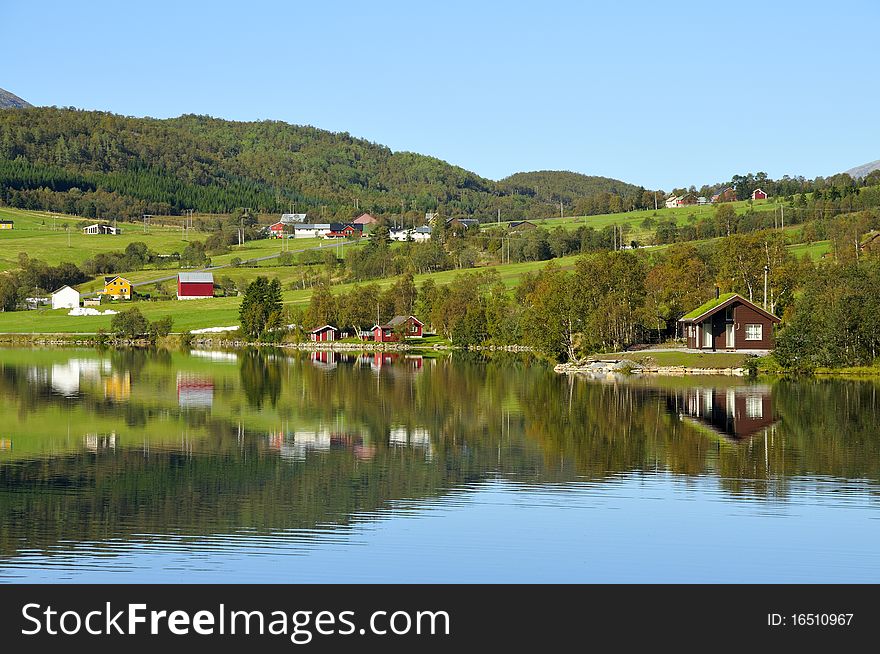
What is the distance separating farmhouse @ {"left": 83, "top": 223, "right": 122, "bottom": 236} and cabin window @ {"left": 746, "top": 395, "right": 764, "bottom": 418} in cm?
15882

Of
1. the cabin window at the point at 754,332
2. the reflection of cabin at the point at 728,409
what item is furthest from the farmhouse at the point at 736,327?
the reflection of cabin at the point at 728,409

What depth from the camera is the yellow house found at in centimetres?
13900

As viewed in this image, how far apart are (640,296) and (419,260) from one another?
69.8 metres

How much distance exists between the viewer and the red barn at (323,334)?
4370 inches

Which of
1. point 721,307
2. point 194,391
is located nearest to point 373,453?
point 194,391

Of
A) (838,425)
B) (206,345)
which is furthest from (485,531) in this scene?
(206,345)

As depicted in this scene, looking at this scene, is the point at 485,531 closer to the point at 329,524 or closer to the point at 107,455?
the point at 329,524

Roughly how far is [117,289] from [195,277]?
961 centimetres

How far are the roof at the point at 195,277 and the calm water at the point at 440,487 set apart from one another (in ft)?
296

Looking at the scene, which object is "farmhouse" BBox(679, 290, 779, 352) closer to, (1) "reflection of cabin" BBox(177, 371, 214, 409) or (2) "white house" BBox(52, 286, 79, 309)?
(1) "reflection of cabin" BBox(177, 371, 214, 409)

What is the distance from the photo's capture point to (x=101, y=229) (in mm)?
192375

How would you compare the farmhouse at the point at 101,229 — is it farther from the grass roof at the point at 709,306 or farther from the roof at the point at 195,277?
the grass roof at the point at 709,306

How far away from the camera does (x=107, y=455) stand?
99.9ft

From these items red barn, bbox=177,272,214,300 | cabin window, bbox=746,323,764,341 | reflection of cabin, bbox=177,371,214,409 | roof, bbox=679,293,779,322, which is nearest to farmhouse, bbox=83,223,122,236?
red barn, bbox=177,272,214,300
